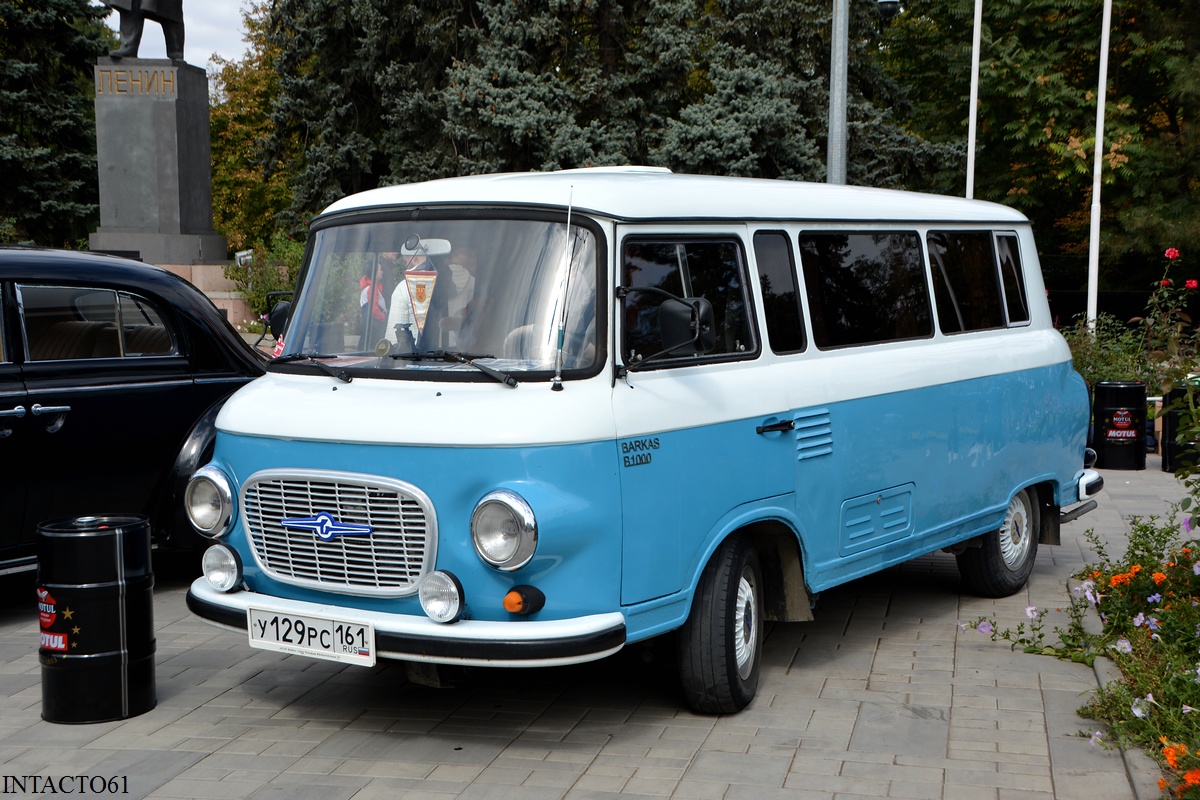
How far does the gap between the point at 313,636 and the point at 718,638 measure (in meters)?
1.71

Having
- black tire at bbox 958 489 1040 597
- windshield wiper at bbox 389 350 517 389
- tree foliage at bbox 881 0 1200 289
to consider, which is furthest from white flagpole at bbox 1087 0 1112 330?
windshield wiper at bbox 389 350 517 389

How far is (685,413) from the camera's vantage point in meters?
5.58

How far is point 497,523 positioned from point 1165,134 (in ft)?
94.9

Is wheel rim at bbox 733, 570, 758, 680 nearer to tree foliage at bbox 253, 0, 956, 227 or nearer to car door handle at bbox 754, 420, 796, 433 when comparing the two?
car door handle at bbox 754, 420, 796, 433

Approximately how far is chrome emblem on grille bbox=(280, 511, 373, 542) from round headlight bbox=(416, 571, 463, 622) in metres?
0.36

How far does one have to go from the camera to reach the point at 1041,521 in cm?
880

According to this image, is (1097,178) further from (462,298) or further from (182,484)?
(462,298)

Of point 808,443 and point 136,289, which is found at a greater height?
point 136,289

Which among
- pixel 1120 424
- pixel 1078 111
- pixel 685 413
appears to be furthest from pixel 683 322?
pixel 1078 111

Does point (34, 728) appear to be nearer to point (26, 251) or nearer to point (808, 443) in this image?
point (26, 251)

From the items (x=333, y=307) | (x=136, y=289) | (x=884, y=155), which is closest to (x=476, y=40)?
(x=884, y=155)

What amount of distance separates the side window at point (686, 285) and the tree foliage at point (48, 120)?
1232 inches

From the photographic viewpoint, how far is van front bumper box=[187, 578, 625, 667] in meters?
4.95

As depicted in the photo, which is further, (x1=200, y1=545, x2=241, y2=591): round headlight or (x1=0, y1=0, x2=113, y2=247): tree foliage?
(x1=0, y1=0, x2=113, y2=247): tree foliage
